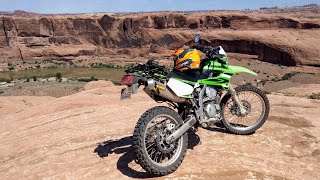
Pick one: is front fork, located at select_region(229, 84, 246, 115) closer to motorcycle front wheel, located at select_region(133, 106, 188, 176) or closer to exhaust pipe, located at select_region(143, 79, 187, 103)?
exhaust pipe, located at select_region(143, 79, 187, 103)

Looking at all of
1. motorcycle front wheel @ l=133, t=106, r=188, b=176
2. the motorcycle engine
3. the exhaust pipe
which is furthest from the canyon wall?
motorcycle front wheel @ l=133, t=106, r=188, b=176

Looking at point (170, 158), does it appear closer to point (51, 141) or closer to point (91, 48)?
point (51, 141)

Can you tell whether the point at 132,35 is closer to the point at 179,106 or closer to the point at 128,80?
the point at 179,106

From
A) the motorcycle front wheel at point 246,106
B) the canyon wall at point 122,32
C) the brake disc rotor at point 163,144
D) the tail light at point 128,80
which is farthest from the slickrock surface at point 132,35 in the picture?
the tail light at point 128,80

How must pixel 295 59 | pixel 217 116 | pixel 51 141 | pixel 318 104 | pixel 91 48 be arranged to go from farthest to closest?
pixel 91 48
pixel 295 59
pixel 318 104
pixel 51 141
pixel 217 116

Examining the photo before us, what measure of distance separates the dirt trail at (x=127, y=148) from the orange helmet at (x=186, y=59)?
1.44 metres

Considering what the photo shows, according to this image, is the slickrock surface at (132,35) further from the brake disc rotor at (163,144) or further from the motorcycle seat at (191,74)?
the brake disc rotor at (163,144)

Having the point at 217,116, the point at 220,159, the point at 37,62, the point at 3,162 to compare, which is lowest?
the point at 37,62

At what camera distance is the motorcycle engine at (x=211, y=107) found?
5555mm

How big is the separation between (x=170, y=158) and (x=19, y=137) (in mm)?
4047

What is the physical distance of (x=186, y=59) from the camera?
17.1ft

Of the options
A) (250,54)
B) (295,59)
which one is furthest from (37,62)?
(295,59)

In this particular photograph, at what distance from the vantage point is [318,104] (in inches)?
363

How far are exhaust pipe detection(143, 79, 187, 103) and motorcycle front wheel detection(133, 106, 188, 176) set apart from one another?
255mm
